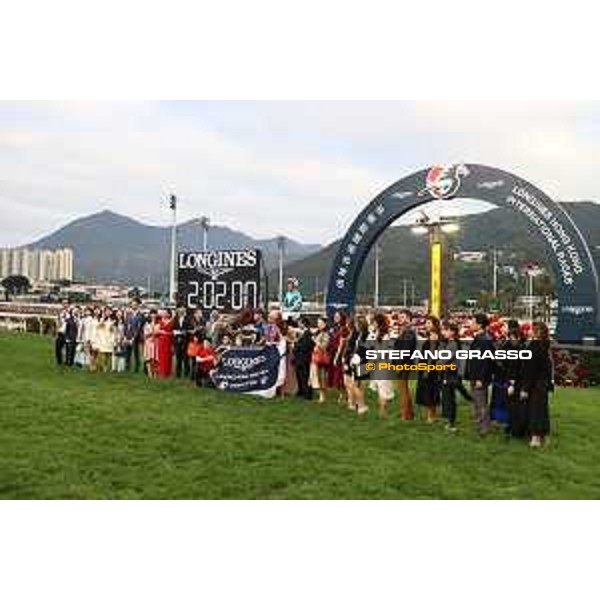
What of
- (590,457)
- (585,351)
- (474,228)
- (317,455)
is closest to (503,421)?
(590,457)

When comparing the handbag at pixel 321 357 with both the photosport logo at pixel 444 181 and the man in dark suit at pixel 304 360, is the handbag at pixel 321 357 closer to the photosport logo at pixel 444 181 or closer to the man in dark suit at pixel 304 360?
the man in dark suit at pixel 304 360

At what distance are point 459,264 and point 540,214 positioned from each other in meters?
113

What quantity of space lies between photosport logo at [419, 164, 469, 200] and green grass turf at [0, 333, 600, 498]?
24.1 ft

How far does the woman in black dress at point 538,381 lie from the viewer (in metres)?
10.4

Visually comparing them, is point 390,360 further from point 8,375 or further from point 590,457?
point 8,375

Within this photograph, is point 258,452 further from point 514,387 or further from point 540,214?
point 540,214

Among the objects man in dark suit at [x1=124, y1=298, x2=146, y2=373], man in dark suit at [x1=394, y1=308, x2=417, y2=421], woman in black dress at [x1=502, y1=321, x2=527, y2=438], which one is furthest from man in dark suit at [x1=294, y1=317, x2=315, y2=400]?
man in dark suit at [x1=124, y1=298, x2=146, y2=373]

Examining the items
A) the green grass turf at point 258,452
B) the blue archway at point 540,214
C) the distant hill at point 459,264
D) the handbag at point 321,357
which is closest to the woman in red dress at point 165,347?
the green grass turf at point 258,452

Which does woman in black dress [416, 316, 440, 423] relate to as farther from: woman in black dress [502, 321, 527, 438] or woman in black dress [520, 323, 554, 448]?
woman in black dress [520, 323, 554, 448]

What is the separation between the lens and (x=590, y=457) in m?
9.91

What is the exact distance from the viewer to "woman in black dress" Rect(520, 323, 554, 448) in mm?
10391

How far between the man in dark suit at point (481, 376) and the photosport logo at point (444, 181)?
884cm

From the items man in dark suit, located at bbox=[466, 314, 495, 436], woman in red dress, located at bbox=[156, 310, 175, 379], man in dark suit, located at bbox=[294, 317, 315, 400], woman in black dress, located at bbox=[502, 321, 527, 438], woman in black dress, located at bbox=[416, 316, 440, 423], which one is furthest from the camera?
woman in red dress, located at bbox=[156, 310, 175, 379]

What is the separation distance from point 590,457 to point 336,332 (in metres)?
5.02
